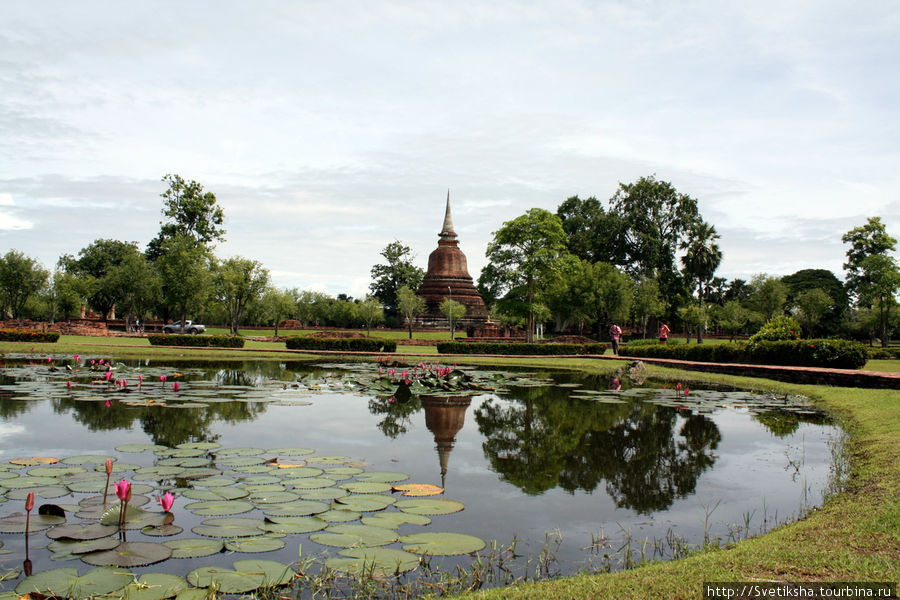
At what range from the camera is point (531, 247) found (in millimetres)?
40594

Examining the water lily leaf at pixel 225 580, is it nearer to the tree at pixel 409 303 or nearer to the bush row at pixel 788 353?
the bush row at pixel 788 353

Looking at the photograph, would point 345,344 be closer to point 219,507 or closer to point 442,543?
point 219,507

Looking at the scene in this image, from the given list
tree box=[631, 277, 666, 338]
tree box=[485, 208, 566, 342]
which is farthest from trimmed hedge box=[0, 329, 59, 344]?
tree box=[631, 277, 666, 338]

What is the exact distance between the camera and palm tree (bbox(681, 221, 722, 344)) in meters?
50.0

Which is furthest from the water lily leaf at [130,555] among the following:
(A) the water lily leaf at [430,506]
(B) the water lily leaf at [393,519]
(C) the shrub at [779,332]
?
(C) the shrub at [779,332]

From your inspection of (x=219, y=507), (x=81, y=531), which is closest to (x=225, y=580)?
(x=81, y=531)

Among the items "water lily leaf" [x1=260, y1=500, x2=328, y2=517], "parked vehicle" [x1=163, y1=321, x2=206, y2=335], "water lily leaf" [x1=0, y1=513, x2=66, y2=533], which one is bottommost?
"water lily leaf" [x1=260, y1=500, x2=328, y2=517]

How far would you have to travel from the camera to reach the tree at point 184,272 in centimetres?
4406

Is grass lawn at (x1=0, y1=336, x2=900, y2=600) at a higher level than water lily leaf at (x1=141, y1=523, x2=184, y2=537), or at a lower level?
higher

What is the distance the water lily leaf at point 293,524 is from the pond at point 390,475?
15 millimetres

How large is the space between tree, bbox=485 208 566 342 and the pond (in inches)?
1077

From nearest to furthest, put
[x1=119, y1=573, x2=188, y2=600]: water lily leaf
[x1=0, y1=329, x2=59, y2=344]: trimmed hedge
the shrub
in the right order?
[x1=119, y1=573, x2=188, y2=600]: water lily leaf → the shrub → [x1=0, y1=329, x2=59, y2=344]: trimmed hedge

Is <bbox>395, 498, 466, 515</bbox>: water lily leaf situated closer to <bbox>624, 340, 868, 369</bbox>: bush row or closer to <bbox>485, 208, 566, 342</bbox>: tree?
<bbox>624, 340, 868, 369</bbox>: bush row

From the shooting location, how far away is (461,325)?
5912 cm
